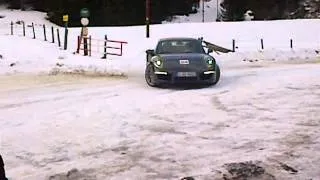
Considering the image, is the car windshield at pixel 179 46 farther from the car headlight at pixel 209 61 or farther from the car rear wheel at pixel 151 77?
the car headlight at pixel 209 61

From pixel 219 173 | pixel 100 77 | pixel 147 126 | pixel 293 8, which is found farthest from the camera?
pixel 293 8

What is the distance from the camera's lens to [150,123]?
1058 cm

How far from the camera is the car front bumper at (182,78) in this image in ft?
49.4

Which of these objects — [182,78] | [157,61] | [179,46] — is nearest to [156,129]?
[182,78]

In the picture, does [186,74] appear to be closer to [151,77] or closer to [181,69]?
[181,69]

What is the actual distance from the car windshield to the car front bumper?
133 cm

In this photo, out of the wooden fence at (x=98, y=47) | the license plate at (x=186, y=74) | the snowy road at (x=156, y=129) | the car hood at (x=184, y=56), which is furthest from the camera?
the wooden fence at (x=98, y=47)

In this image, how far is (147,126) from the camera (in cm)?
1030

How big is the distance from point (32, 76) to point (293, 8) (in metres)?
45.7

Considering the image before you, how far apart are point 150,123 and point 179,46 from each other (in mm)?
6343

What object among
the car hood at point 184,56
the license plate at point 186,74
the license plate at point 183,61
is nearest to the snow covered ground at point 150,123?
the license plate at point 186,74

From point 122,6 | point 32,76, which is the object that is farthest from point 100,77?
point 122,6

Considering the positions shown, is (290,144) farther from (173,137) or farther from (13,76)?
(13,76)

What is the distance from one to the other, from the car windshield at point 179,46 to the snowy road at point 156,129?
1.24 meters
